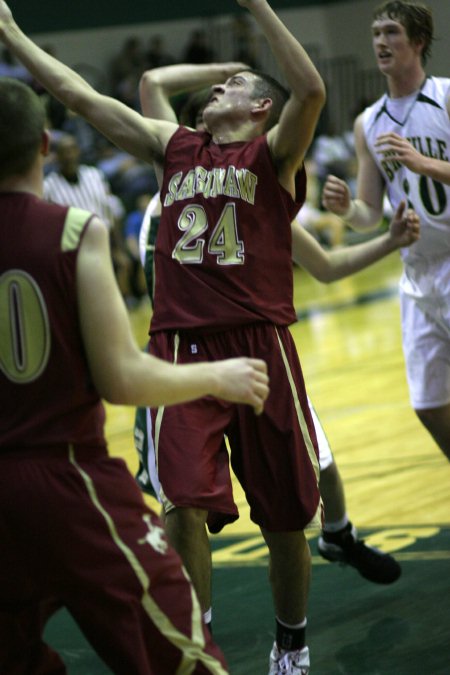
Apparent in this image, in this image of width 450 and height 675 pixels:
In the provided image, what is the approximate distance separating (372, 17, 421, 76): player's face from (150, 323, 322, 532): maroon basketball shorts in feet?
5.37

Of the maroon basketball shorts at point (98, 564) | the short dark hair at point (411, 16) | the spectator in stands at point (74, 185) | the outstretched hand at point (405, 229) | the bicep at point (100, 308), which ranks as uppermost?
the short dark hair at point (411, 16)

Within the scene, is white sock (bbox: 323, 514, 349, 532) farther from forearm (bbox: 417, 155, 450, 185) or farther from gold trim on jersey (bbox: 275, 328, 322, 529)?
forearm (bbox: 417, 155, 450, 185)

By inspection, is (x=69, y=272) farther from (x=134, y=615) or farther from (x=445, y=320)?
(x=445, y=320)

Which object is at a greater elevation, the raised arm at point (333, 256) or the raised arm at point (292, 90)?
the raised arm at point (292, 90)

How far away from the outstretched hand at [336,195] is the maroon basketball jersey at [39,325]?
7.50 feet

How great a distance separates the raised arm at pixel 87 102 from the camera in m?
4.05

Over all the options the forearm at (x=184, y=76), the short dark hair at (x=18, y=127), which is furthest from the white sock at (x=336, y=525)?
the short dark hair at (x=18, y=127)

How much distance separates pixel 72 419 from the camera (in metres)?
2.86

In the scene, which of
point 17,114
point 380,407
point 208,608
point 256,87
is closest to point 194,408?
point 208,608

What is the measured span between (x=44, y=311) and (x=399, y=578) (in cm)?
297

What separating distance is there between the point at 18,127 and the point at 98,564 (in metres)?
1.00

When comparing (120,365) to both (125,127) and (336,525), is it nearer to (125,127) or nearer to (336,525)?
(125,127)

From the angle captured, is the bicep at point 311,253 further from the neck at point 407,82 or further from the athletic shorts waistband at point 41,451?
the athletic shorts waistband at point 41,451

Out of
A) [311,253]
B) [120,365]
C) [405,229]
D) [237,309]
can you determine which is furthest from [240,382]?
[311,253]
